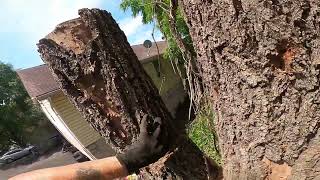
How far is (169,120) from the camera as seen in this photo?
3.51 meters

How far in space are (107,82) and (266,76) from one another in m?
1.44

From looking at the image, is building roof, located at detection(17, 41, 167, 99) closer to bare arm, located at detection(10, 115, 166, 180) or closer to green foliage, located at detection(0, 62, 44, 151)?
bare arm, located at detection(10, 115, 166, 180)

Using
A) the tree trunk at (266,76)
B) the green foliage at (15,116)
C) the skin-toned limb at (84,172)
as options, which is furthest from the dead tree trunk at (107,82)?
the green foliage at (15,116)

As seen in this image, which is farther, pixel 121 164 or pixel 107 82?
pixel 107 82

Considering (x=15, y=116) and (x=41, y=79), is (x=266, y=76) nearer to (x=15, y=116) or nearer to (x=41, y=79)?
(x=41, y=79)

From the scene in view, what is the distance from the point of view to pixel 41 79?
20.1 m

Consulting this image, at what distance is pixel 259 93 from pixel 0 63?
53309 millimetres

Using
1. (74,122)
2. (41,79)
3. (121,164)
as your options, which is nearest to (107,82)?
(121,164)

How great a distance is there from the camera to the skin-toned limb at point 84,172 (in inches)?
103

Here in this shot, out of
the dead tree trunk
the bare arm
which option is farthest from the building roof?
the bare arm

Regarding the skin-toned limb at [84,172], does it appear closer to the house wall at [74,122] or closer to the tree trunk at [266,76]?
the tree trunk at [266,76]

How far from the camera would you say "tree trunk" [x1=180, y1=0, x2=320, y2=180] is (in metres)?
2.01

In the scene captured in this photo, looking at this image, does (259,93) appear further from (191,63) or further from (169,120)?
(169,120)

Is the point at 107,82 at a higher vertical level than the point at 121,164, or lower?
higher
